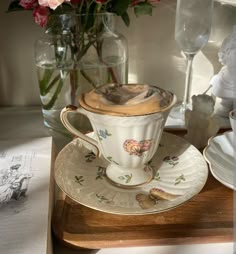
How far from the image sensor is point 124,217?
436mm

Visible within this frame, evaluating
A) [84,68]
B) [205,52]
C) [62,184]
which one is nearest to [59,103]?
[84,68]

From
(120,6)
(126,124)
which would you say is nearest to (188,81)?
(120,6)

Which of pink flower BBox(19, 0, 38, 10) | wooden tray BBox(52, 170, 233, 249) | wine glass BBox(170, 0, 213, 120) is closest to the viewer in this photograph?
wooden tray BBox(52, 170, 233, 249)

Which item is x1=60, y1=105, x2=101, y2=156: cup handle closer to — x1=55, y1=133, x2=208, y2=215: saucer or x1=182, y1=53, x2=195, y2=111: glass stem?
x1=55, y1=133, x2=208, y2=215: saucer

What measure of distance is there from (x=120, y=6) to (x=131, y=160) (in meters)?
0.25

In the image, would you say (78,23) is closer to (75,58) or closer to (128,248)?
(75,58)

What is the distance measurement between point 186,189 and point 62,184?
0.15m

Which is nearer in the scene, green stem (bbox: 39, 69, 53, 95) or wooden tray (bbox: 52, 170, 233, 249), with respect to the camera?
wooden tray (bbox: 52, 170, 233, 249)

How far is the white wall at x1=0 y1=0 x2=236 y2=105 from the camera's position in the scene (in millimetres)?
699

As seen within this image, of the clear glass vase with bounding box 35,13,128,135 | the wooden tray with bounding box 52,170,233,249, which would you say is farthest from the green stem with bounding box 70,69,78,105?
the wooden tray with bounding box 52,170,233,249

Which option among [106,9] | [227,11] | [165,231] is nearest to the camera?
[165,231]

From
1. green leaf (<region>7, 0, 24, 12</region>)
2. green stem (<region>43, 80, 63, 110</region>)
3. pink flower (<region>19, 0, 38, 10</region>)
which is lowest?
green stem (<region>43, 80, 63, 110</region>)

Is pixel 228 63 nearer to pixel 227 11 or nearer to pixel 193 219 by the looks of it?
pixel 227 11

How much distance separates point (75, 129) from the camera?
493mm
